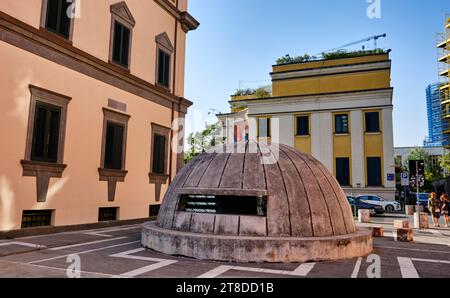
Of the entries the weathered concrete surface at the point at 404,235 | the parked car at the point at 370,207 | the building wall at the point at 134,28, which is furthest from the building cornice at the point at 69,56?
the parked car at the point at 370,207

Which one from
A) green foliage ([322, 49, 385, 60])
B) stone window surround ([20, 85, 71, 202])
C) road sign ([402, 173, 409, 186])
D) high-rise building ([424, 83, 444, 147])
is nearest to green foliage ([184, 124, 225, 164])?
green foliage ([322, 49, 385, 60])

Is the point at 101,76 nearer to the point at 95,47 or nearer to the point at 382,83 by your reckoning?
the point at 95,47

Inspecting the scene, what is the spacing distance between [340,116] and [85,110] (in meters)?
24.3

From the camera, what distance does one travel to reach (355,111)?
3152 cm

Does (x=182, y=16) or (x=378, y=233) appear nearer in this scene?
(x=378, y=233)

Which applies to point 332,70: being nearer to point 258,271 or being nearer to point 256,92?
point 256,92

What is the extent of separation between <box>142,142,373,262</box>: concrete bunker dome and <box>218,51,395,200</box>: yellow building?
18.8 m

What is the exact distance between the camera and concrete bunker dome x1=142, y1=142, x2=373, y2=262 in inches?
330

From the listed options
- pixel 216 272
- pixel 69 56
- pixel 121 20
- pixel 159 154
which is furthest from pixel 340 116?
pixel 216 272

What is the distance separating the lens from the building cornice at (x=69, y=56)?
12000mm

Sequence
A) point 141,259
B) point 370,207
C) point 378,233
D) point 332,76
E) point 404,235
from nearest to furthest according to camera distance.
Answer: point 141,259
point 404,235
point 378,233
point 370,207
point 332,76

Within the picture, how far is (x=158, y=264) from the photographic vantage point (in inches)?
314

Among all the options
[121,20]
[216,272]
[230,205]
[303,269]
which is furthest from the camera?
[121,20]
